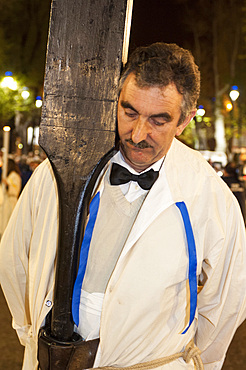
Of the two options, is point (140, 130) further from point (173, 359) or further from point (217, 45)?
point (217, 45)

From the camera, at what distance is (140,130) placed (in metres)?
1.50

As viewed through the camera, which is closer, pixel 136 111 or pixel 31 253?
pixel 136 111

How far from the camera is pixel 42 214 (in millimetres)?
1743

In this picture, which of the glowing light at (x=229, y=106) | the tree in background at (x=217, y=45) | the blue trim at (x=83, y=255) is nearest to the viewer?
the blue trim at (x=83, y=255)

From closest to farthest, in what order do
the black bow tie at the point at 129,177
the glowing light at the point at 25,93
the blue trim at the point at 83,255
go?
the blue trim at the point at 83,255
the black bow tie at the point at 129,177
the glowing light at the point at 25,93

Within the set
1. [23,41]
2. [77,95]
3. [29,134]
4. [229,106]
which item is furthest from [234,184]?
[29,134]

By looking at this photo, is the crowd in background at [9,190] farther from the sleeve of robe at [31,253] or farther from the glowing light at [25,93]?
the glowing light at [25,93]

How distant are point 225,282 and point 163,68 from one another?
0.74 meters

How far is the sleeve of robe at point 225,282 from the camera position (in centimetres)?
172

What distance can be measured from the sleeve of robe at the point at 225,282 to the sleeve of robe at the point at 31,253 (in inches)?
20.7

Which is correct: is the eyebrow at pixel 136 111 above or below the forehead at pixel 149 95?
below

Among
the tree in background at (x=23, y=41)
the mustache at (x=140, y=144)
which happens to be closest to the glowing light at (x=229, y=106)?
the tree in background at (x=23, y=41)

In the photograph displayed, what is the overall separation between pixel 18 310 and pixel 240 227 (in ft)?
2.75

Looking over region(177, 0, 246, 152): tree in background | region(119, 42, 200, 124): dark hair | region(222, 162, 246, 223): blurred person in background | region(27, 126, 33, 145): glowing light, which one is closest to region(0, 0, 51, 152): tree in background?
region(27, 126, 33, 145): glowing light
